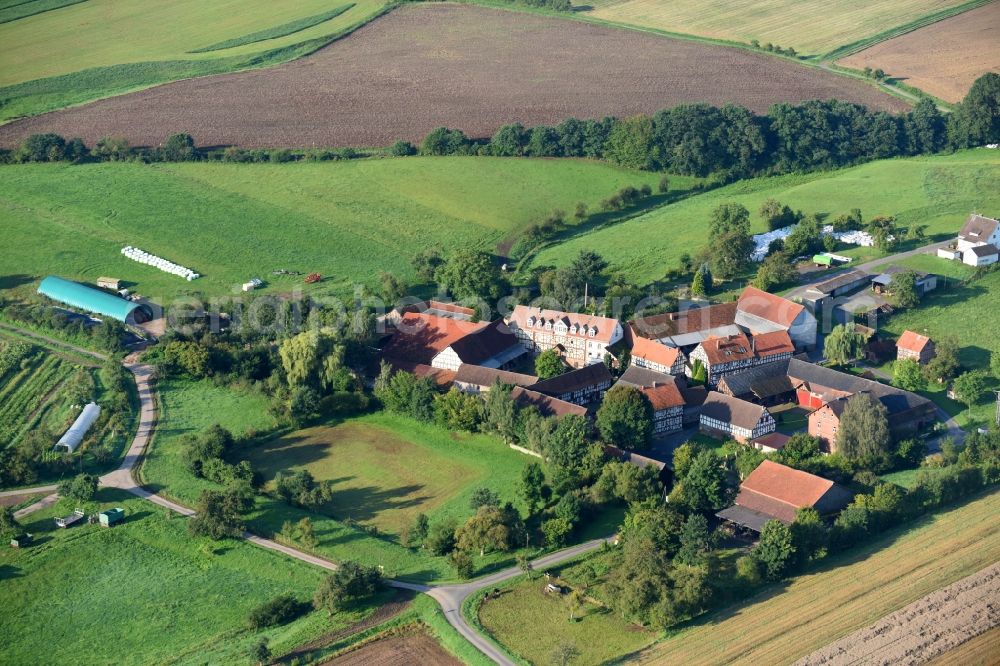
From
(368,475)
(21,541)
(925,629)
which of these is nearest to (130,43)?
(368,475)

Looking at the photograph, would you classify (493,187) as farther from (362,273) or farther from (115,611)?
(115,611)

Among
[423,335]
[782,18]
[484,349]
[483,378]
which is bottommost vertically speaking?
[483,378]

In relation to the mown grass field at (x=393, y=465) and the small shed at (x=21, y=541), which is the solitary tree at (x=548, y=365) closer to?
the mown grass field at (x=393, y=465)

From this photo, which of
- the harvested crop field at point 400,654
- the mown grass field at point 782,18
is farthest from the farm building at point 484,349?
the mown grass field at point 782,18

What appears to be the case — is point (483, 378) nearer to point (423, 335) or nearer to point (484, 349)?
point (484, 349)

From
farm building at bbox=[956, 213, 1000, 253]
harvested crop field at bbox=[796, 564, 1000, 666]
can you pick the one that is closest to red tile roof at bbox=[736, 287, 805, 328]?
farm building at bbox=[956, 213, 1000, 253]

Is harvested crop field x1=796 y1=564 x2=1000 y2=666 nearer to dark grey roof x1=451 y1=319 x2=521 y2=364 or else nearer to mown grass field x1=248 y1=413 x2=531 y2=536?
mown grass field x1=248 y1=413 x2=531 y2=536
